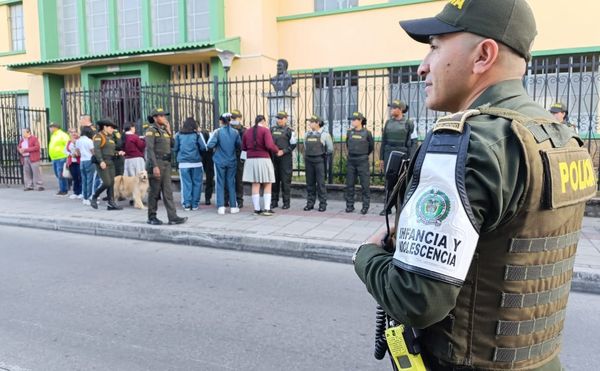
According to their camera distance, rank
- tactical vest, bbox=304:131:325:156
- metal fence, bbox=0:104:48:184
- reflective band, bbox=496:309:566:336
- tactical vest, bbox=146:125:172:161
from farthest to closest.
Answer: metal fence, bbox=0:104:48:184 < tactical vest, bbox=304:131:325:156 < tactical vest, bbox=146:125:172:161 < reflective band, bbox=496:309:566:336

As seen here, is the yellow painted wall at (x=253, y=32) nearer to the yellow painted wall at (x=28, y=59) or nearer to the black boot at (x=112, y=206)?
the black boot at (x=112, y=206)

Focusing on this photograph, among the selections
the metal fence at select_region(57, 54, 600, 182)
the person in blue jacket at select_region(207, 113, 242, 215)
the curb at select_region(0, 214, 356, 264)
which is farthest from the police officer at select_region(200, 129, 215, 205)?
the curb at select_region(0, 214, 356, 264)

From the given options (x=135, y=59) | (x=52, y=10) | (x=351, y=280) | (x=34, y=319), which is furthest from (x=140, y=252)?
(x=52, y=10)

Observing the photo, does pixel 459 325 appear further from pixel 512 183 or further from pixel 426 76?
pixel 426 76

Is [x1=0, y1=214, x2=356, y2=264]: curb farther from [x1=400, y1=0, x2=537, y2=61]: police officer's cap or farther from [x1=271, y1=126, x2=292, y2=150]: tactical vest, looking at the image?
[x1=400, y1=0, x2=537, y2=61]: police officer's cap

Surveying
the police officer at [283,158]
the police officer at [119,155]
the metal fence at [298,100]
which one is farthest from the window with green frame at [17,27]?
the police officer at [283,158]

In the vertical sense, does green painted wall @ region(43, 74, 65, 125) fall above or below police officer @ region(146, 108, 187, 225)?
above

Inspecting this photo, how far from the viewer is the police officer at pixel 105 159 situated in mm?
9359

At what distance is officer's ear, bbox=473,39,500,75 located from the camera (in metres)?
1.25

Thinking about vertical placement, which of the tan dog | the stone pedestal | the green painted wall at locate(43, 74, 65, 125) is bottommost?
the tan dog

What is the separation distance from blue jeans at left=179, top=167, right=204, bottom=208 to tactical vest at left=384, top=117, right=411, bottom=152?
3.96 meters

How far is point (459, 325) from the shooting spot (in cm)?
122

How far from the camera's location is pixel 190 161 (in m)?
9.40

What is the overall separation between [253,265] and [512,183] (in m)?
5.02
